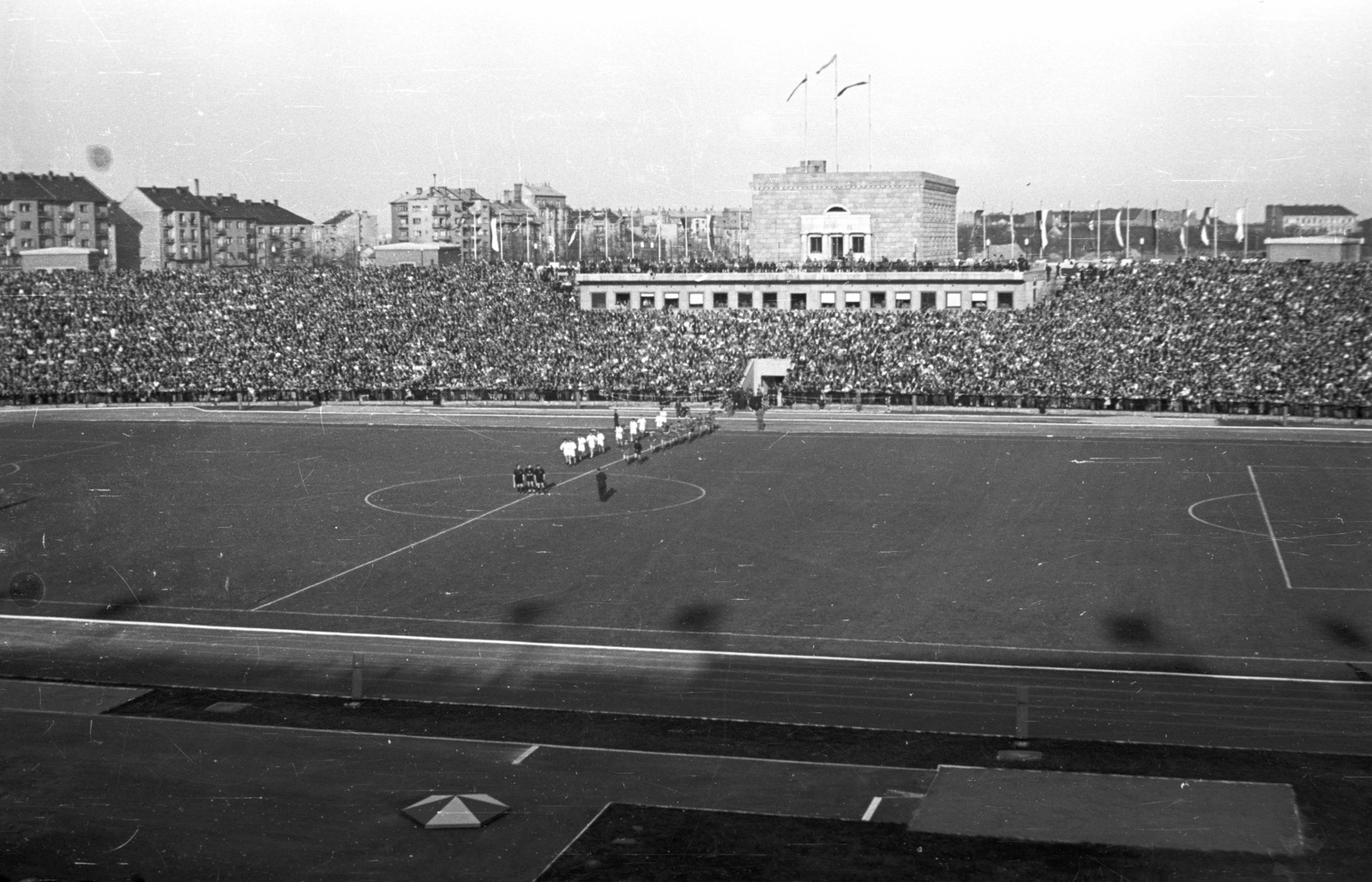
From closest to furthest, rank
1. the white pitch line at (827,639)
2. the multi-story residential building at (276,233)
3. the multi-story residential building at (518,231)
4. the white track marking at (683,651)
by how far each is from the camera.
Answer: the white track marking at (683,651) < the white pitch line at (827,639) < the multi-story residential building at (276,233) < the multi-story residential building at (518,231)

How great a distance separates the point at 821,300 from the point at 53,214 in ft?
243

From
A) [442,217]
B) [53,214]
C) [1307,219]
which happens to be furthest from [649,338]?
[442,217]

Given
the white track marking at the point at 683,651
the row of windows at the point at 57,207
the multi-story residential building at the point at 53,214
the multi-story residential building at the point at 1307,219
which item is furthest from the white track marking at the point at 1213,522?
the row of windows at the point at 57,207

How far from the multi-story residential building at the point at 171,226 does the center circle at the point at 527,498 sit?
3881 inches

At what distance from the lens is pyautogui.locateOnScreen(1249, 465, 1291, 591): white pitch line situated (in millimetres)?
32175

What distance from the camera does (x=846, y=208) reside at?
94312 millimetres

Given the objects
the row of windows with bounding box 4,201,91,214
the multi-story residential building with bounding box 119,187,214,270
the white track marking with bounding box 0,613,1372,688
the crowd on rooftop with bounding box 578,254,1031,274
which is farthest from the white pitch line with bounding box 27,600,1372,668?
the multi-story residential building with bounding box 119,187,214,270

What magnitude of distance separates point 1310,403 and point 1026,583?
120 ft

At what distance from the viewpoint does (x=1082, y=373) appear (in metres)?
68.3

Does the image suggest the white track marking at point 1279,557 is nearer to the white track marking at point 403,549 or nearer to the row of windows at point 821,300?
the white track marking at point 403,549

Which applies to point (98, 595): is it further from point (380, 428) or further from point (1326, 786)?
point (380, 428)

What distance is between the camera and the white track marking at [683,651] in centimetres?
2462

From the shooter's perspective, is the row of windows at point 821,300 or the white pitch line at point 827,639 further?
the row of windows at point 821,300

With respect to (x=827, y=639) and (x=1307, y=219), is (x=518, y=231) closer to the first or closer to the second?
(x=1307, y=219)
